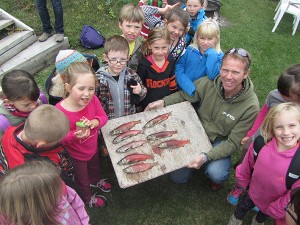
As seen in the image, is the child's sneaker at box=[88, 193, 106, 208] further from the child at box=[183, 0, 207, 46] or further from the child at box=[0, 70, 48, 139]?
the child at box=[183, 0, 207, 46]

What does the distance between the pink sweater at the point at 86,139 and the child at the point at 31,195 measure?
39.5 inches

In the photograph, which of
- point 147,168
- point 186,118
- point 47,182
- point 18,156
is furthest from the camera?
point 186,118

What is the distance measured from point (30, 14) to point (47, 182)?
6.52m

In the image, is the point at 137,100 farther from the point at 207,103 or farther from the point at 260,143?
the point at 260,143

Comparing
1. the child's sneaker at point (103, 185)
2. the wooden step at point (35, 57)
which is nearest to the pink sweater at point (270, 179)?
the child's sneaker at point (103, 185)

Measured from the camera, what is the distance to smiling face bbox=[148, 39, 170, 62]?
354 cm

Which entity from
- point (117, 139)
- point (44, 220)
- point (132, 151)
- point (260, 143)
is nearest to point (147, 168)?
point (132, 151)

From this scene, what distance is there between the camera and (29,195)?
171 centimetres

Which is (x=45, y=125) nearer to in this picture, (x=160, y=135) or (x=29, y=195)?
(x=29, y=195)

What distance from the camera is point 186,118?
3562 millimetres

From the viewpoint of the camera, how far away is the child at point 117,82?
3.29m

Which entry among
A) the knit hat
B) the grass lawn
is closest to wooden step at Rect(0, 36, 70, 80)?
the grass lawn

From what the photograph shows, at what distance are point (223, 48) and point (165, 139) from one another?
4.63 m

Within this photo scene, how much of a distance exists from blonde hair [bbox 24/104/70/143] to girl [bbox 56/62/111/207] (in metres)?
0.37
